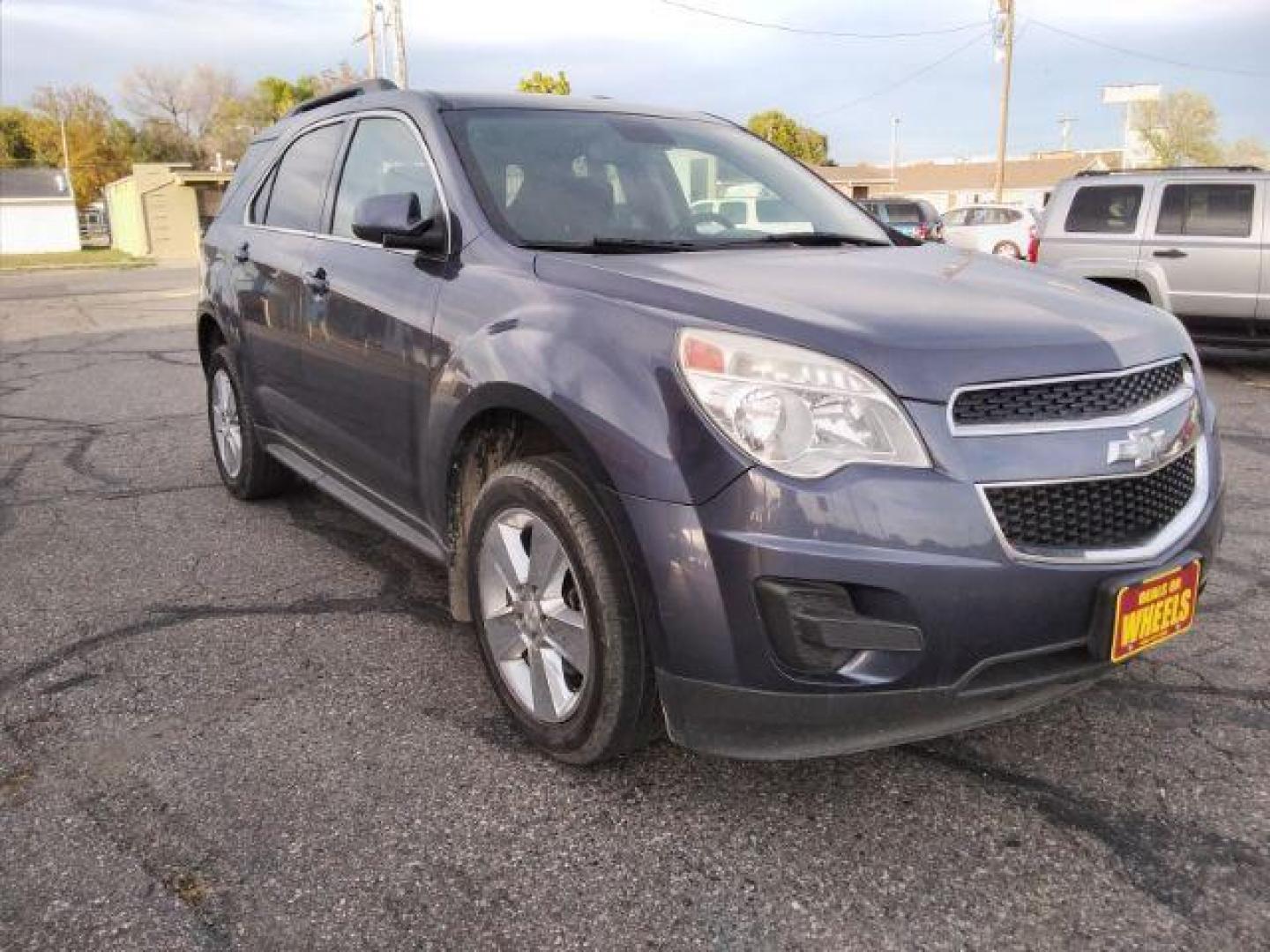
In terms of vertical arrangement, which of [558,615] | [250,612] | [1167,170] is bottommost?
[250,612]

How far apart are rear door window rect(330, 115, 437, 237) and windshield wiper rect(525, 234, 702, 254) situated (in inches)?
20.4

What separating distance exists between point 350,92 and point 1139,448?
11.2 feet

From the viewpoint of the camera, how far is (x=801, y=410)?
2270 mm

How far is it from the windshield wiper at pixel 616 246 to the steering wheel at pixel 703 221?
0.19 metres

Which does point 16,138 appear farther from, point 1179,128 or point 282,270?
point 282,270

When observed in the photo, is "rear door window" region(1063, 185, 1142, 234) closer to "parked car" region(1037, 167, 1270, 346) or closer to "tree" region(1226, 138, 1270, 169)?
"parked car" region(1037, 167, 1270, 346)

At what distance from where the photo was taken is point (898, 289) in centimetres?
275

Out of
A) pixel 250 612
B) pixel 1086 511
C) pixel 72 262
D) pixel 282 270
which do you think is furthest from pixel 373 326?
pixel 72 262

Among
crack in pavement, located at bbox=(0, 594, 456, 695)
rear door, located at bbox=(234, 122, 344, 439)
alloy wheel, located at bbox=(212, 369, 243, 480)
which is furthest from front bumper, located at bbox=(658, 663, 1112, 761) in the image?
alloy wheel, located at bbox=(212, 369, 243, 480)

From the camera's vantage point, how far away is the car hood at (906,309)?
2320 millimetres

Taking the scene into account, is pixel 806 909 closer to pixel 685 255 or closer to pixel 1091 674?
pixel 1091 674

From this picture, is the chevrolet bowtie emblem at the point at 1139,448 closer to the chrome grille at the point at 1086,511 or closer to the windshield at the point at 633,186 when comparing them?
the chrome grille at the point at 1086,511

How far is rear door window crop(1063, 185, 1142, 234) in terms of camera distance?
9.91 m

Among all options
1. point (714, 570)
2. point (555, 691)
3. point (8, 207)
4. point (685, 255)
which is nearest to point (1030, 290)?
point (685, 255)
